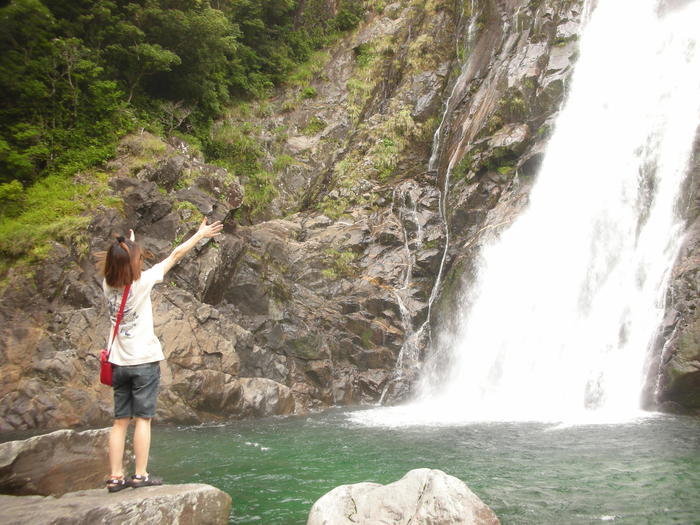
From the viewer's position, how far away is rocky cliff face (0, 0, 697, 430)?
10633mm

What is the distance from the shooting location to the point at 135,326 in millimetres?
4020

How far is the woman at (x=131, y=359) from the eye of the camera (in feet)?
13.0

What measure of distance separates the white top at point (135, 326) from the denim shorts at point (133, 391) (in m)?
0.07

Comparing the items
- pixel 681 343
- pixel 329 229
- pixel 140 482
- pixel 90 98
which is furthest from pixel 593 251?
pixel 90 98

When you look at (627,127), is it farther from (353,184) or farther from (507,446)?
(507,446)

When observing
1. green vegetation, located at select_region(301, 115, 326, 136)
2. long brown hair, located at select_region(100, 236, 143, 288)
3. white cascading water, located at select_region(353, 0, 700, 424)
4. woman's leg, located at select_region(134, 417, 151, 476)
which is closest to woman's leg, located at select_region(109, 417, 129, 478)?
woman's leg, located at select_region(134, 417, 151, 476)

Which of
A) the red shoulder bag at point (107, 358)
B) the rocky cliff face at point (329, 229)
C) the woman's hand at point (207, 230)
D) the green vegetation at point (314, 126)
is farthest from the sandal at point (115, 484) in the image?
the green vegetation at point (314, 126)

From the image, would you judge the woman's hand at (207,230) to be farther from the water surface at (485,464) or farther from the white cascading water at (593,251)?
the white cascading water at (593,251)

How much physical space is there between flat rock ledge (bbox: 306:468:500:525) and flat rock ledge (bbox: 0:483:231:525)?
3.15ft

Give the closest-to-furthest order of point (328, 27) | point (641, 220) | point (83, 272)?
point (83, 272)
point (641, 220)
point (328, 27)

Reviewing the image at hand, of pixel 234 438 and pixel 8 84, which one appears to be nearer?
pixel 234 438

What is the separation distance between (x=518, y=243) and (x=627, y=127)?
469 centimetres

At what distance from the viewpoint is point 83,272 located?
36.7 feet

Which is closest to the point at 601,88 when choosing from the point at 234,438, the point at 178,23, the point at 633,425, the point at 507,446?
the point at 633,425
